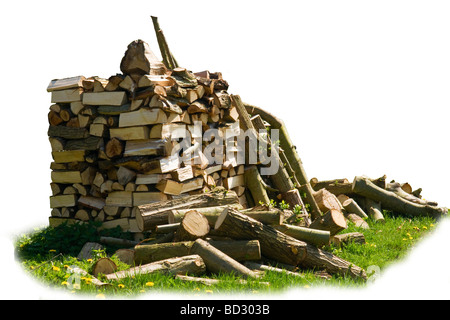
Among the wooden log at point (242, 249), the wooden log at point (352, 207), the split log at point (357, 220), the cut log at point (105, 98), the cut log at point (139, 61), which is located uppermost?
the cut log at point (139, 61)

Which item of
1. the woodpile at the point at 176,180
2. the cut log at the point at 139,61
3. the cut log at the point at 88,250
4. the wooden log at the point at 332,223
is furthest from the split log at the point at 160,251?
the cut log at the point at 139,61

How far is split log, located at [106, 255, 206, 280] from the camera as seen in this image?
5902mm

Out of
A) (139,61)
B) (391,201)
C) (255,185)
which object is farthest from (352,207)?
(139,61)

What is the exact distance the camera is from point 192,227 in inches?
258

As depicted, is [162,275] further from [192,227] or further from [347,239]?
[347,239]

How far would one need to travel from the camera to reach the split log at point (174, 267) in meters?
5.90

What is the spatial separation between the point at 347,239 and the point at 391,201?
3.26m

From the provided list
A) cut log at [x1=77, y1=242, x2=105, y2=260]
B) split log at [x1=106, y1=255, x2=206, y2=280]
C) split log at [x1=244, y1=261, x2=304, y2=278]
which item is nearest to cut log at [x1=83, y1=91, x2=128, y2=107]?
cut log at [x1=77, y1=242, x2=105, y2=260]

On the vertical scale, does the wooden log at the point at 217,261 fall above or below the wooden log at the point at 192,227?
below

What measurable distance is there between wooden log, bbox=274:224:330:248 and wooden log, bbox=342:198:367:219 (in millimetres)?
3762

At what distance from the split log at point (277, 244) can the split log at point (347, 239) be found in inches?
46.7

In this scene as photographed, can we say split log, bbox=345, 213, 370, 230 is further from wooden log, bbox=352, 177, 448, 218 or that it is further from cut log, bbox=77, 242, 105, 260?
cut log, bbox=77, 242, 105, 260

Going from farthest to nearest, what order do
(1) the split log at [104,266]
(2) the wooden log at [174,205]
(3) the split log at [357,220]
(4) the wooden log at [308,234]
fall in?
(3) the split log at [357,220], (2) the wooden log at [174,205], (4) the wooden log at [308,234], (1) the split log at [104,266]

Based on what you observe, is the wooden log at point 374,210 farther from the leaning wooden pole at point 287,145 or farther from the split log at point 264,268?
the split log at point 264,268
